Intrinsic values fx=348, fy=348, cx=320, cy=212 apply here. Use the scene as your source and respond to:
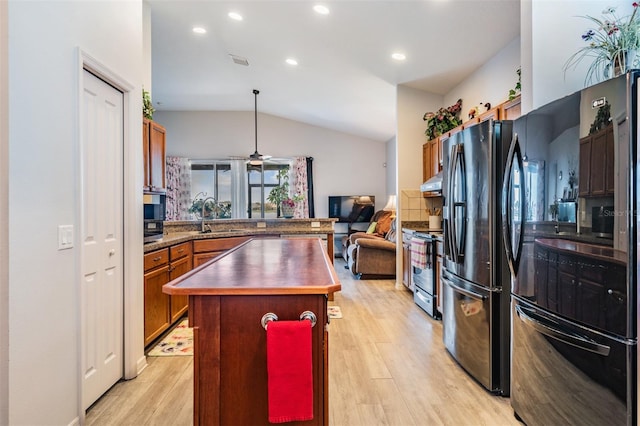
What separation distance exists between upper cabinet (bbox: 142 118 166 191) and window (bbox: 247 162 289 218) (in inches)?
190

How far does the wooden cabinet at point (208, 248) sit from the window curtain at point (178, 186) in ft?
13.9

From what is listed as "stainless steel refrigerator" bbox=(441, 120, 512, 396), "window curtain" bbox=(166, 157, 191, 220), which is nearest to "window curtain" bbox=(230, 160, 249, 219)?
"window curtain" bbox=(166, 157, 191, 220)

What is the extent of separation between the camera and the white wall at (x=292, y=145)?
8.33 meters

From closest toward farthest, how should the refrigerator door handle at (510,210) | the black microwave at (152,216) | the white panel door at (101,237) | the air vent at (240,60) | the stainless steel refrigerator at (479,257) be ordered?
the refrigerator door handle at (510,210), the white panel door at (101,237), the stainless steel refrigerator at (479,257), the black microwave at (152,216), the air vent at (240,60)

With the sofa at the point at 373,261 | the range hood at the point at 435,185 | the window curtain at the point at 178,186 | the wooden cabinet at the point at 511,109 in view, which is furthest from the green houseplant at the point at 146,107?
the window curtain at the point at 178,186

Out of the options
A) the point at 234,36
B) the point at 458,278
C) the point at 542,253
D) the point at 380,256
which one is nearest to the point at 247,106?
the point at 234,36

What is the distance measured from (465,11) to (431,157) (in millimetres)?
1967

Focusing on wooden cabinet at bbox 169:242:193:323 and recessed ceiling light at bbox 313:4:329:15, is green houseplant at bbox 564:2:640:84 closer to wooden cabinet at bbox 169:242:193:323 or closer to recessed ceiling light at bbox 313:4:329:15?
recessed ceiling light at bbox 313:4:329:15

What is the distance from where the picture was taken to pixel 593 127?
4.75 feet

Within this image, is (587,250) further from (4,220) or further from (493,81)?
(493,81)

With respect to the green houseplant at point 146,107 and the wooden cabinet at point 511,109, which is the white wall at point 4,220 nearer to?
the green houseplant at point 146,107

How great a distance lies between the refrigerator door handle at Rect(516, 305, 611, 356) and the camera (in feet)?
4.70

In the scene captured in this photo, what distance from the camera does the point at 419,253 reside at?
396 centimetres

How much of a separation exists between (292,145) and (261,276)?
23.8 feet
